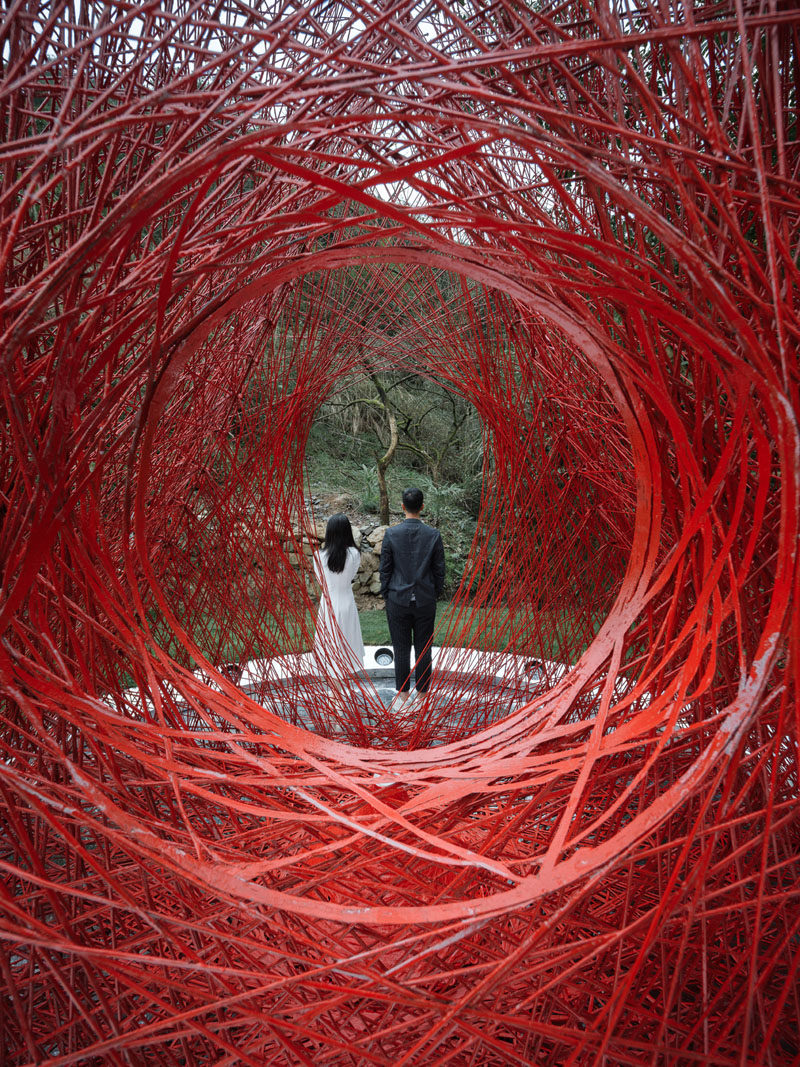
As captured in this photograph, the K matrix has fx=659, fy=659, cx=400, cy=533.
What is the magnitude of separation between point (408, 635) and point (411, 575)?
30cm

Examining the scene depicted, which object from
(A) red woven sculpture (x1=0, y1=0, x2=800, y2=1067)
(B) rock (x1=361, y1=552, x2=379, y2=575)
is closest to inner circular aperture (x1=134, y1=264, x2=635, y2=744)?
(A) red woven sculpture (x1=0, y1=0, x2=800, y2=1067)

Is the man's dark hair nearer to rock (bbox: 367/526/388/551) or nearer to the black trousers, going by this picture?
the black trousers

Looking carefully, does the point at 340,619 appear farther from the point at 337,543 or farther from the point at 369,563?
the point at 369,563

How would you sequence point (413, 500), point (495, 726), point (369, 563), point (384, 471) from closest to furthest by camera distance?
point (495, 726) < point (413, 500) < point (369, 563) < point (384, 471)

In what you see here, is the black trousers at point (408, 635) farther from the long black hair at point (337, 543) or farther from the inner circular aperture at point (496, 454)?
the inner circular aperture at point (496, 454)

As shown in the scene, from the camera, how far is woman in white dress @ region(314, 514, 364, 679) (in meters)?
2.79

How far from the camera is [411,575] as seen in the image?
275 cm

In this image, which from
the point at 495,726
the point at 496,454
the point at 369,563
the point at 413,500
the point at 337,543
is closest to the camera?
the point at 495,726

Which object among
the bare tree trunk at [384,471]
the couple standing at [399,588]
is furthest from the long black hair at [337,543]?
the bare tree trunk at [384,471]

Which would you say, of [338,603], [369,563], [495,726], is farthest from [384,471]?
[495,726]

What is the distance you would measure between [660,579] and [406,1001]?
0.70 m

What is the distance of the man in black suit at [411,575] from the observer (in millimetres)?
2746

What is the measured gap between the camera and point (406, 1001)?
65 cm

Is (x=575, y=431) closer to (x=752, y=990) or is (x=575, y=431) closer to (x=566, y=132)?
(x=566, y=132)
